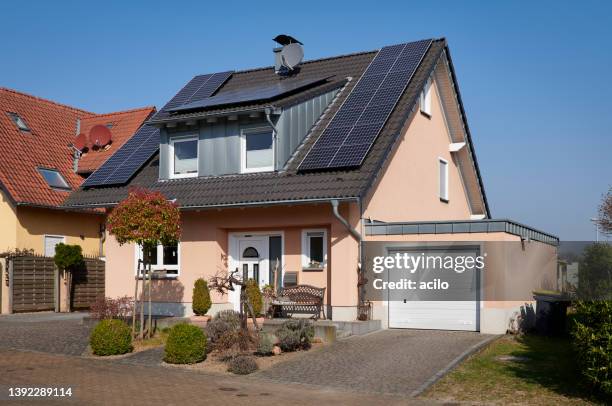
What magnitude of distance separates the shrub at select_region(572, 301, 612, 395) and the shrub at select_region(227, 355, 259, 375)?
19.0 ft

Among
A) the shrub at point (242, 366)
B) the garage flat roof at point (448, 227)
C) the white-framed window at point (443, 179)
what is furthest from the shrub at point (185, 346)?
the white-framed window at point (443, 179)

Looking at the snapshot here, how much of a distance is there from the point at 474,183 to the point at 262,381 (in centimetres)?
1583

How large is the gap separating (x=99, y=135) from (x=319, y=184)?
1542 centimetres

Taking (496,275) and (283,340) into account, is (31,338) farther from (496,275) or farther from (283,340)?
(496,275)

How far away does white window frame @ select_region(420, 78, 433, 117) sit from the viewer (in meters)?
22.9

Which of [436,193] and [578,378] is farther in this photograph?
[436,193]

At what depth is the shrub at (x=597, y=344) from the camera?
34.8 feet

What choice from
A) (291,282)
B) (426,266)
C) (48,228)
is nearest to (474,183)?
(426,266)

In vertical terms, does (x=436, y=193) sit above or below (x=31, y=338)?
above

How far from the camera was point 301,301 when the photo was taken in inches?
734

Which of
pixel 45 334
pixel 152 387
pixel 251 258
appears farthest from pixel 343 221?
pixel 45 334

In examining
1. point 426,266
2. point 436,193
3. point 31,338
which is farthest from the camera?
point 436,193

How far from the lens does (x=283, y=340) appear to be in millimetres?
15383

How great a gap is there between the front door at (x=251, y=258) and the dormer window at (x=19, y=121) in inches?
524
